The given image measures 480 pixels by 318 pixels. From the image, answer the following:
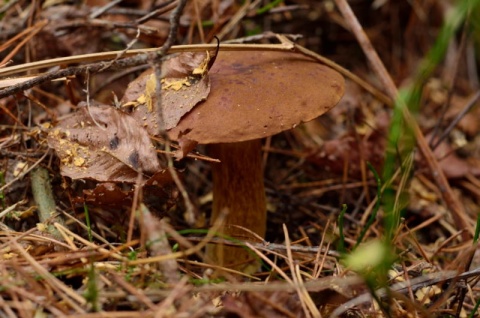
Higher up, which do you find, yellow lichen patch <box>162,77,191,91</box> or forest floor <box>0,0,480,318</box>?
yellow lichen patch <box>162,77,191,91</box>

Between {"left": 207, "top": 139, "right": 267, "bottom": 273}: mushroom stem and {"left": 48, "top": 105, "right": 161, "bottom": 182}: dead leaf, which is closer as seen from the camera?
{"left": 48, "top": 105, "right": 161, "bottom": 182}: dead leaf

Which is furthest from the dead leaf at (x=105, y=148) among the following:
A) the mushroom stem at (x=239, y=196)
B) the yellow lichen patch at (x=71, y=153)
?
the mushroom stem at (x=239, y=196)

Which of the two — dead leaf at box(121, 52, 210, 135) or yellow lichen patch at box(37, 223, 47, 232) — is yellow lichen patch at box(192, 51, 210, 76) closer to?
dead leaf at box(121, 52, 210, 135)

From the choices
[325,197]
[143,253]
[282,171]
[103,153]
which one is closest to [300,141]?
[282,171]

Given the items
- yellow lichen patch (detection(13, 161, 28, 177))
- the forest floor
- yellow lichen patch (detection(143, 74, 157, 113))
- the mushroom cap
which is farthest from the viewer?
yellow lichen patch (detection(13, 161, 28, 177))

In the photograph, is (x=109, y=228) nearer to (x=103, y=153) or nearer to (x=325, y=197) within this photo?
(x=103, y=153)

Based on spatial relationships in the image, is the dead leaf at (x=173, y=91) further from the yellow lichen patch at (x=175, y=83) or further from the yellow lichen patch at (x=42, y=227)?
the yellow lichen patch at (x=42, y=227)

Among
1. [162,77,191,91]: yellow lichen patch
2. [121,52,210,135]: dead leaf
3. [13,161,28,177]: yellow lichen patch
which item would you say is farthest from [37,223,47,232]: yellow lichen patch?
[162,77,191,91]: yellow lichen patch
